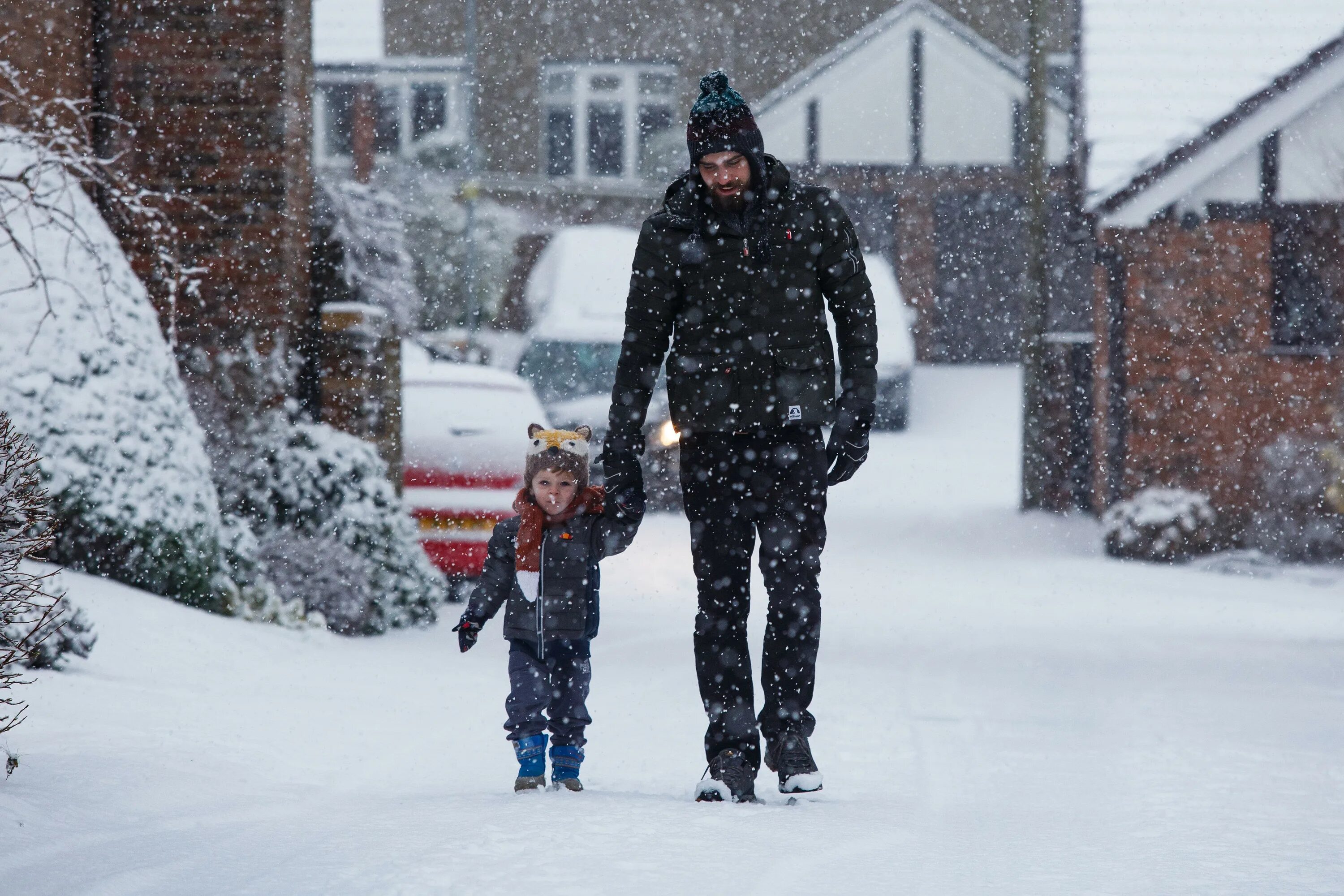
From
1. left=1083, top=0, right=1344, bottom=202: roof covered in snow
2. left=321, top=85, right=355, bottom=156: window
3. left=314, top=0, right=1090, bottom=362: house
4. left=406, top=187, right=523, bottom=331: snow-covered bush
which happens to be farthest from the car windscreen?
left=321, top=85, right=355, bottom=156: window

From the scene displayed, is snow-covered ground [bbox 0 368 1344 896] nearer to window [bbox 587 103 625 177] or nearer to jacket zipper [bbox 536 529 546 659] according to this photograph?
jacket zipper [bbox 536 529 546 659]

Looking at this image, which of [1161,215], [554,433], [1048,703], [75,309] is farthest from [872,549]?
[554,433]

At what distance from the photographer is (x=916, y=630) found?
33.4ft

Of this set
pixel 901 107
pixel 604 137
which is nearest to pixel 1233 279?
pixel 901 107

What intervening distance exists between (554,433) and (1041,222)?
45.9ft

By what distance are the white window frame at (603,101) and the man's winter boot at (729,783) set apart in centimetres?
3246

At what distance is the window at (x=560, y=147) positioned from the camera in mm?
36750

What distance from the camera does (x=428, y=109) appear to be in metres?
36.0

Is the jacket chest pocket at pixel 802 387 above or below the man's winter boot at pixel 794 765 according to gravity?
above

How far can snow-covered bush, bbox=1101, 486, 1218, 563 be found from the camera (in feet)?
47.6

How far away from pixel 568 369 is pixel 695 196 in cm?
1423

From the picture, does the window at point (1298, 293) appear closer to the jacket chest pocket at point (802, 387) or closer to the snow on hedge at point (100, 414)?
the snow on hedge at point (100, 414)

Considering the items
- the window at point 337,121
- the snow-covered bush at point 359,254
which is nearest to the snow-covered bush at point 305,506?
the snow-covered bush at point 359,254

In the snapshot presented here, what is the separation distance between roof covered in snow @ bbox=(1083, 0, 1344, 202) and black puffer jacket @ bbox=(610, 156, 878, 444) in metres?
11.8
